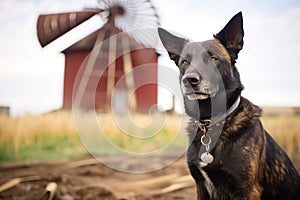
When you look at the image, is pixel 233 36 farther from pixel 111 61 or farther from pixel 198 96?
pixel 111 61

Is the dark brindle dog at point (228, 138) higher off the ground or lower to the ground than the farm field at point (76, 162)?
→ higher

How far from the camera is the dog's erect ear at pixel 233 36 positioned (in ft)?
5.65

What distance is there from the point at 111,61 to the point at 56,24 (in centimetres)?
163

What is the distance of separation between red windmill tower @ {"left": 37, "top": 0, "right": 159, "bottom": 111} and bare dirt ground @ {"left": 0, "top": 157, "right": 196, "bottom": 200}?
109 cm

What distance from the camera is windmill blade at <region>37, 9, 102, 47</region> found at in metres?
3.62

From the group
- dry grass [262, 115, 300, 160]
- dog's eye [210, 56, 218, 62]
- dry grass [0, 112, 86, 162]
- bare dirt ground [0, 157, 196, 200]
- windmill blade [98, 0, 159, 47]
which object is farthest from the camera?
windmill blade [98, 0, 159, 47]

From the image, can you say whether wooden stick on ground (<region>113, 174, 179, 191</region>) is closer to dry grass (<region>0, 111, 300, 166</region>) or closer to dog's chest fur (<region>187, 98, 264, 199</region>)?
dry grass (<region>0, 111, 300, 166</region>)

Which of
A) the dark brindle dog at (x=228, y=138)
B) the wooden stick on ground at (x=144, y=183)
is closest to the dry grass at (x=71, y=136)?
the wooden stick on ground at (x=144, y=183)

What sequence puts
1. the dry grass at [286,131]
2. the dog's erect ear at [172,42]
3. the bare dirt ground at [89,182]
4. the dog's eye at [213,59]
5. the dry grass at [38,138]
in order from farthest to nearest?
the dry grass at [38,138] < the dry grass at [286,131] < the bare dirt ground at [89,182] < the dog's erect ear at [172,42] < the dog's eye at [213,59]

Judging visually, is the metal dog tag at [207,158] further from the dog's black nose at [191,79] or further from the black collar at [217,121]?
the dog's black nose at [191,79]

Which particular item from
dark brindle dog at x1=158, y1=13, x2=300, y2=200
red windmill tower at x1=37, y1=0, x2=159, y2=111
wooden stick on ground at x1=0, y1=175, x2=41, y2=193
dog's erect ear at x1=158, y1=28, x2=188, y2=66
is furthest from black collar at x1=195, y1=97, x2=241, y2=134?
red windmill tower at x1=37, y1=0, x2=159, y2=111

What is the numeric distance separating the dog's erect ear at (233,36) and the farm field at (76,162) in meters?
1.39

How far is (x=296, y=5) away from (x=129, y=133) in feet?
7.74

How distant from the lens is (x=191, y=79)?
66.2 inches
